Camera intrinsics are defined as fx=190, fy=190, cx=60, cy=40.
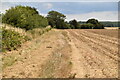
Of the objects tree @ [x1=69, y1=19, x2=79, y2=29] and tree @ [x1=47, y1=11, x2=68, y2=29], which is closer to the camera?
tree @ [x1=47, y1=11, x2=68, y2=29]

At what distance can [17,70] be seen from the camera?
638cm

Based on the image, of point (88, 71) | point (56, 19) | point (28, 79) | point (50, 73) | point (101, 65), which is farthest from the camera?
point (56, 19)

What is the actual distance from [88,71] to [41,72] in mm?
1767

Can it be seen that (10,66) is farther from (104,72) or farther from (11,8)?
(11,8)

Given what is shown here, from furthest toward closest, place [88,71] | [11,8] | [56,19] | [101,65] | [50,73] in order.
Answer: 1. [56,19]
2. [11,8]
3. [101,65]
4. [88,71]
5. [50,73]

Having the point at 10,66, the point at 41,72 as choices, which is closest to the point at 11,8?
the point at 10,66

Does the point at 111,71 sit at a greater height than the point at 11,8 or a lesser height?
lesser

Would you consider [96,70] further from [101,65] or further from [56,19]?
[56,19]

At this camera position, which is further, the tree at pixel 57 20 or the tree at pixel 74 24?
the tree at pixel 74 24

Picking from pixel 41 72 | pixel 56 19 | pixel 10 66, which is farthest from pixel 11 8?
pixel 56 19

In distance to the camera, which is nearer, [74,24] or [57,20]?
[57,20]

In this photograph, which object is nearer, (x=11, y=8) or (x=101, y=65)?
(x=101, y=65)

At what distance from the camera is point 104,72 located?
6789mm

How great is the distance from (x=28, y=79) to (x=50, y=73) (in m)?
0.73
